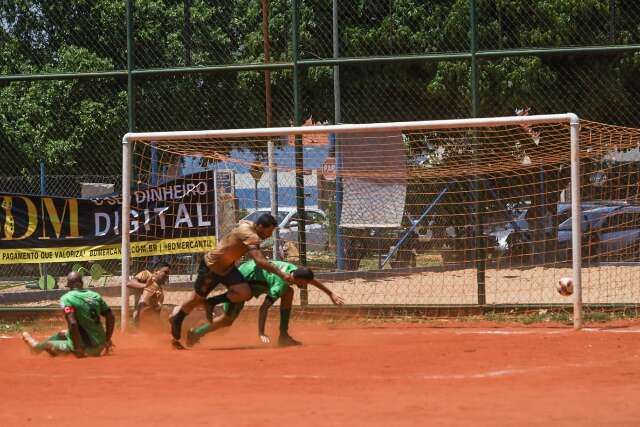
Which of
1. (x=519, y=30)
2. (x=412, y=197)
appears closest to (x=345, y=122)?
(x=412, y=197)

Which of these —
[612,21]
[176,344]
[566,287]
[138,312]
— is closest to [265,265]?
[176,344]

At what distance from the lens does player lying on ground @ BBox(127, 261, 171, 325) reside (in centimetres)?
1307

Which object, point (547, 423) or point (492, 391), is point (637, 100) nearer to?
point (492, 391)

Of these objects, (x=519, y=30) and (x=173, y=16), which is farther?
(x=173, y=16)

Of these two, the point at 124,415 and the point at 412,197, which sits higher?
the point at 412,197

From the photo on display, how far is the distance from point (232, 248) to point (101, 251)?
3802mm

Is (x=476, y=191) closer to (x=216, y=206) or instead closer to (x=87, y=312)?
(x=216, y=206)

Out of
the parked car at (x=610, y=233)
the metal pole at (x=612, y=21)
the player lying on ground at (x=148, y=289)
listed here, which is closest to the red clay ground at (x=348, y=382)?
the player lying on ground at (x=148, y=289)

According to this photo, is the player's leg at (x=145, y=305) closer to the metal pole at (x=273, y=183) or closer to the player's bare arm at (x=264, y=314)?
the metal pole at (x=273, y=183)

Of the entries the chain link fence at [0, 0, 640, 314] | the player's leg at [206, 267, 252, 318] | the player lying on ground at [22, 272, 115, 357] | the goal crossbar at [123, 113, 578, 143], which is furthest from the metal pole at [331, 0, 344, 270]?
the player lying on ground at [22, 272, 115, 357]

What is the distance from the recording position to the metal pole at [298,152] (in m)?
13.5

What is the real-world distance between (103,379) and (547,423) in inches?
163

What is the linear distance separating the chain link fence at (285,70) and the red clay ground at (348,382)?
3553 mm

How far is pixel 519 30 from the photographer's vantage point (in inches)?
616
